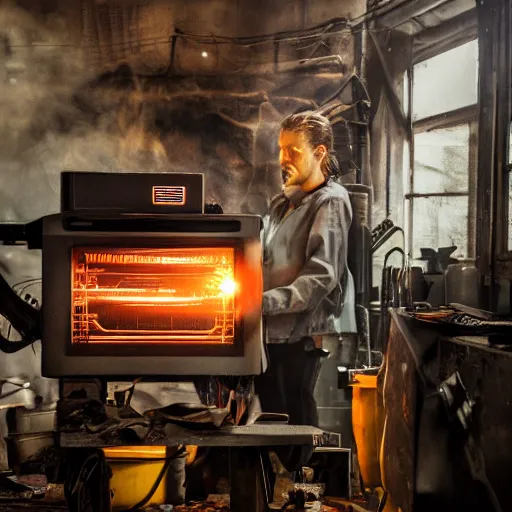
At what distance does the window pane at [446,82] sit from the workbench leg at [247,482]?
7.06 feet

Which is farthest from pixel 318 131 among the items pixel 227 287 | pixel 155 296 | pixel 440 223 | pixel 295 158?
pixel 155 296

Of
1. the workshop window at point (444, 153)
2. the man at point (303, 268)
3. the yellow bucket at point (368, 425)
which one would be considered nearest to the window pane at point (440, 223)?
Answer: the workshop window at point (444, 153)

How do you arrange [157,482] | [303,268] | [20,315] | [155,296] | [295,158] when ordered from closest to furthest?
[155,296], [20,315], [157,482], [303,268], [295,158]

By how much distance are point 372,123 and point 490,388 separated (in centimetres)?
213

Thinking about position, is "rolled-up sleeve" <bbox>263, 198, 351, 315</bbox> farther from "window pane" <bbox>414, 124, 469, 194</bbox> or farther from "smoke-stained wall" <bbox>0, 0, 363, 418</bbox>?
"window pane" <bbox>414, 124, 469, 194</bbox>

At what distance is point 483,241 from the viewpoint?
13.1ft

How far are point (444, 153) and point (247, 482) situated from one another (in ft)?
6.89

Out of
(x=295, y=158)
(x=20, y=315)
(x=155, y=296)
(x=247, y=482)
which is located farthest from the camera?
(x=295, y=158)

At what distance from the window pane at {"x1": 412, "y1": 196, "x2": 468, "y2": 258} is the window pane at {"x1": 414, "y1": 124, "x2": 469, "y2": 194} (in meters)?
0.06

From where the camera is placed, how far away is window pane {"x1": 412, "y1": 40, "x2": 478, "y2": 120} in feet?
13.4

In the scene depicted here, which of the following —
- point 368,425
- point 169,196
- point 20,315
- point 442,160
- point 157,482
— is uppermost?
point 442,160

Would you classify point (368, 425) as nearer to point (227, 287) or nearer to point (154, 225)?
point (227, 287)

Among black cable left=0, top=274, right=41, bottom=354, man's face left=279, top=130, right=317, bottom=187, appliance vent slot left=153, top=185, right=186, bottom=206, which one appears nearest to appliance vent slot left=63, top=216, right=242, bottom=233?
appliance vent slot left=153, top=185, right=186, bottom=206

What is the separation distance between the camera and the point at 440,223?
4.26 m
